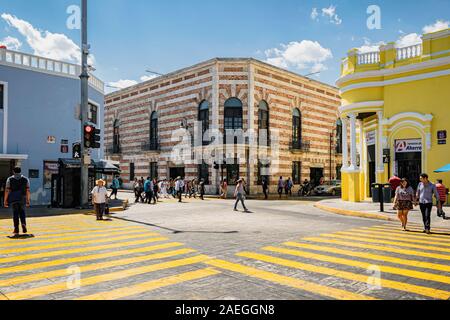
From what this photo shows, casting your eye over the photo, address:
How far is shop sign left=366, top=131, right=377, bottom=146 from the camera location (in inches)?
861

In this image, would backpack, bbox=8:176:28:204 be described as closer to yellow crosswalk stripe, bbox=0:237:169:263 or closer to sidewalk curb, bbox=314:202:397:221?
yellow crosswalk stripe, bbox=0:237:169:263

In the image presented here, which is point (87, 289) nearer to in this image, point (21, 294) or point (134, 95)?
point (21, 294)

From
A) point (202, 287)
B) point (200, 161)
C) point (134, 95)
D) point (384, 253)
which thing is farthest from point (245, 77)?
point (202, 287)

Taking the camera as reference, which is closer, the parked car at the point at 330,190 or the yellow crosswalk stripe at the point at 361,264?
the yellow crosswalk stripe at the point at 361,264

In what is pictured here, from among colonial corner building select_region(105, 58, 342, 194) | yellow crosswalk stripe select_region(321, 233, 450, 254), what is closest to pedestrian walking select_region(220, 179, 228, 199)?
colonial corner building select_region(105, 58, 342, 194)

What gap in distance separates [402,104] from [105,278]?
1889cm

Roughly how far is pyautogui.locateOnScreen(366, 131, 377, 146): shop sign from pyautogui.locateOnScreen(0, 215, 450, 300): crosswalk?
13.4m

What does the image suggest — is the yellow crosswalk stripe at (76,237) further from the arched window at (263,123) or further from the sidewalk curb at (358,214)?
the arched window at (263,123)

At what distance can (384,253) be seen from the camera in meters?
7.09

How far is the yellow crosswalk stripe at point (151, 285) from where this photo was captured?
14.6ft

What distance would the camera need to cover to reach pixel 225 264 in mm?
6137

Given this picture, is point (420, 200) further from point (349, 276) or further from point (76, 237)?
point (76, 237)

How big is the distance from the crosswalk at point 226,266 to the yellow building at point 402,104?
1097cm

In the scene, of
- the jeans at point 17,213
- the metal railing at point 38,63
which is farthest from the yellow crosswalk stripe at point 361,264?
the metal railing at point 38,63
